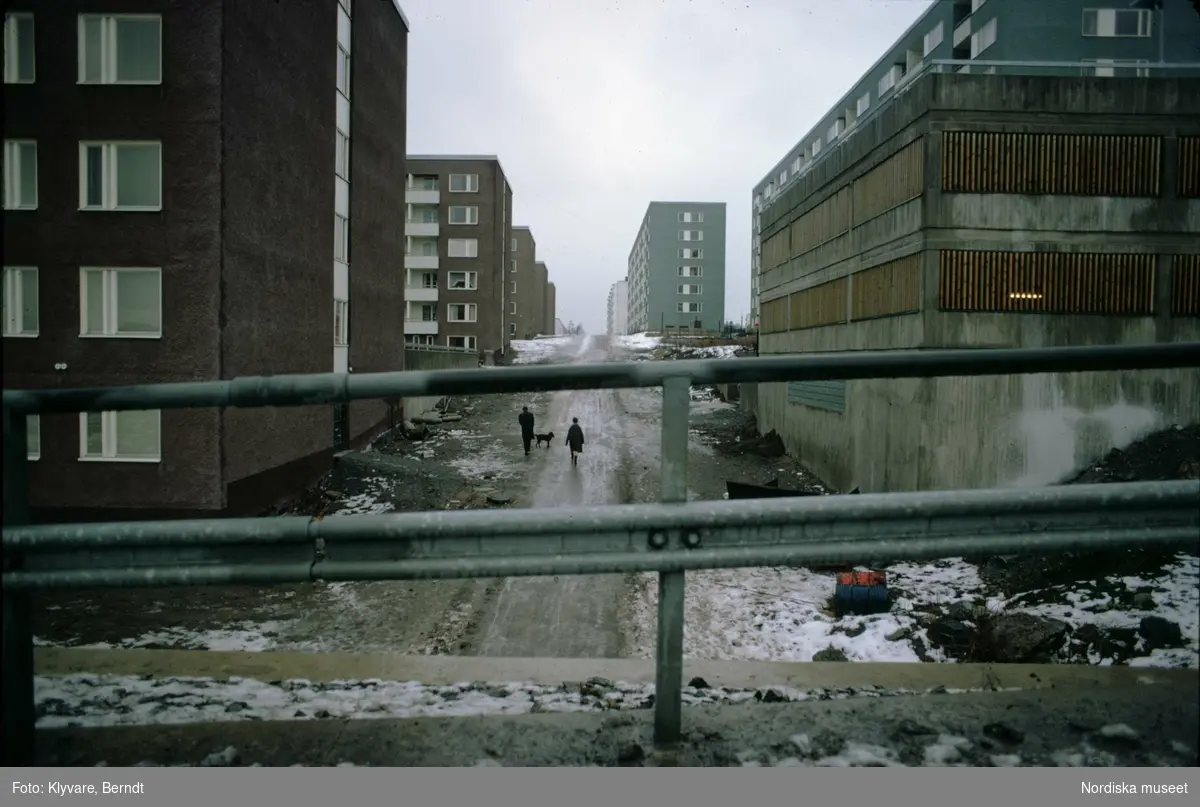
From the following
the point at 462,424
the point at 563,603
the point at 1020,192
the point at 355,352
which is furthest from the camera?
the point at 462,424

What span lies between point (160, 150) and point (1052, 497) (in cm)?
2063

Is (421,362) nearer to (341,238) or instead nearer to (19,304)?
(341,238)

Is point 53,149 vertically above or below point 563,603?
above

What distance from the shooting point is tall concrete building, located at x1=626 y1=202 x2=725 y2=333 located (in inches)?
4092

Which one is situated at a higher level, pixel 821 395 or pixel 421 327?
pixel 421 327

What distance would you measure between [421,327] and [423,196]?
1114 cm

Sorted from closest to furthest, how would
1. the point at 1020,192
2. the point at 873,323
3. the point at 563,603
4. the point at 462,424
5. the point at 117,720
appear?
the point at 117,720 < the point at 563,603 < the point at 1020,192 < the point at 873,323 < the point at 462,424

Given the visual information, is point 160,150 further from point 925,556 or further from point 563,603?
point 925,556

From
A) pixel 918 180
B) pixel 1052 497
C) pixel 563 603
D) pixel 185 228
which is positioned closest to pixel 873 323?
pixel 918 180

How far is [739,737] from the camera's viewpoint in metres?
2.25

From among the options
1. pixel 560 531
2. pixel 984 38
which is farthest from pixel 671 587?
pixel 984 38

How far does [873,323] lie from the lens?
65.8ft

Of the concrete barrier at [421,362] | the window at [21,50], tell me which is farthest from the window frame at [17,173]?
the concrete barrier at [421,362]

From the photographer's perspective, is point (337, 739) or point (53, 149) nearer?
point (337, 739)
